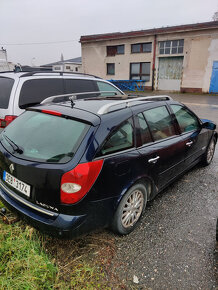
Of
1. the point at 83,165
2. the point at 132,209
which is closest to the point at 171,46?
the point at 132,209

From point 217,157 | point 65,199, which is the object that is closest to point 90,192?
point 65,199

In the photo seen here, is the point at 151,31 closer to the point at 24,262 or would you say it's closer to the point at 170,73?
the point at 170,73

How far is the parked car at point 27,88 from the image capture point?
3.41 m

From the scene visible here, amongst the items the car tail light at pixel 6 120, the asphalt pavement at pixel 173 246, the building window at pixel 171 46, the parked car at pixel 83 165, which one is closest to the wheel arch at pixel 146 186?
the parked car at pixel 83 165

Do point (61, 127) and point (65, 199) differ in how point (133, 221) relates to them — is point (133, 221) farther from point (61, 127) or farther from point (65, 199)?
point (61, 127)

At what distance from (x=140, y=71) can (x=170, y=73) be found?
10.9 ft

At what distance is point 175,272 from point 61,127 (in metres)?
1.82

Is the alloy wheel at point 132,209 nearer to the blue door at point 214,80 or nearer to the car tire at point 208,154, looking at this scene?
the car tire at point 208,154

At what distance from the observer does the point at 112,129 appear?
81.4 inches

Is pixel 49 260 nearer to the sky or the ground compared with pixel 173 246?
nearer to the sky

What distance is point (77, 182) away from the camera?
1765mm

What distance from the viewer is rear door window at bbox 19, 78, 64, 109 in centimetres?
359

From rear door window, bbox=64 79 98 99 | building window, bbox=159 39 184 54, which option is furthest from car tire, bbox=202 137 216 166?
building window, bbox=159 39 184 54

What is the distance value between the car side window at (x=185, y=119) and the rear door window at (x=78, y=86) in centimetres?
224
